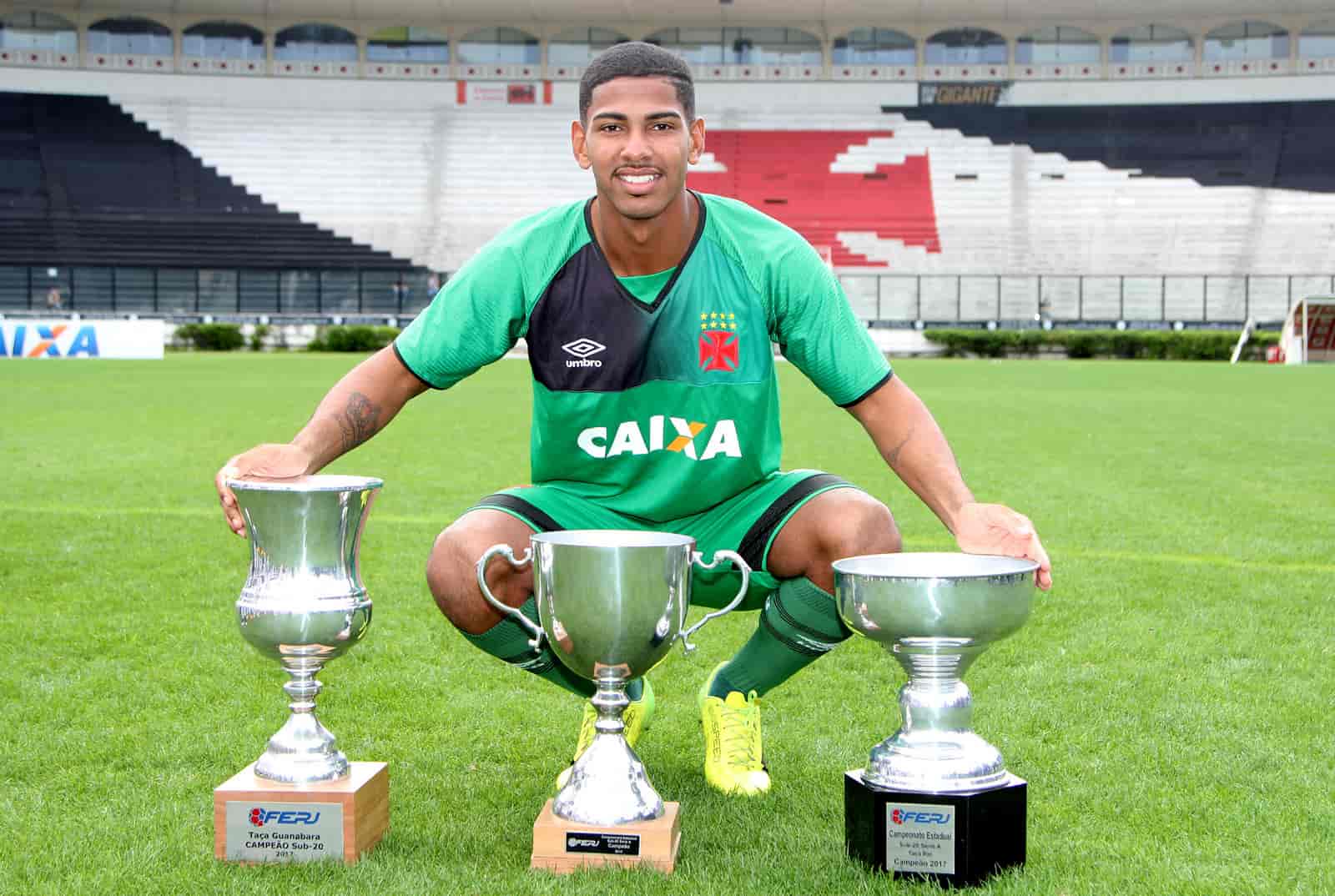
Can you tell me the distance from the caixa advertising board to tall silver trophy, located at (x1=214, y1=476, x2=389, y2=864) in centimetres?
2202

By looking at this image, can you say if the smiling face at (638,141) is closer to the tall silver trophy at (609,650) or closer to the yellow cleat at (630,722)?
the tall silver trophy at (609,650)

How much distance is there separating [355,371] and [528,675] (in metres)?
1.09

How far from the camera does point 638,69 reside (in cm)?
250

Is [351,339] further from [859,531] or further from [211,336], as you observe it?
[859,531]

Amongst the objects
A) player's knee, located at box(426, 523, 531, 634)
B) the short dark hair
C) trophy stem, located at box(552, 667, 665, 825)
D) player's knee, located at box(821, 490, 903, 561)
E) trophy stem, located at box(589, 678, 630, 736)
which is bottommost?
trophy stem, located at box(552, 667, 665, 825)

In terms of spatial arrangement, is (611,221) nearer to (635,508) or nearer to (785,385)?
(635,508)

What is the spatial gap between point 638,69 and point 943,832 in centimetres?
143

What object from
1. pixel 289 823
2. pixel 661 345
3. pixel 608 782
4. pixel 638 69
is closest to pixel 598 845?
pixel 608 782

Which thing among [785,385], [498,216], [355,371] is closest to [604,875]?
[355,371]

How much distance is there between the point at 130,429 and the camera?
10203 millimetres

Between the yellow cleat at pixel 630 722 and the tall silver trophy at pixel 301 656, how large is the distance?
44cm

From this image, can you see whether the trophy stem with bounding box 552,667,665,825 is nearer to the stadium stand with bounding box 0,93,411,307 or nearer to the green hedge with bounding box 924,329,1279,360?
the green hedge with bounding box 924,329,1279,360

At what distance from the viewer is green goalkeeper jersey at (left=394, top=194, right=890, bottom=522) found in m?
2.67

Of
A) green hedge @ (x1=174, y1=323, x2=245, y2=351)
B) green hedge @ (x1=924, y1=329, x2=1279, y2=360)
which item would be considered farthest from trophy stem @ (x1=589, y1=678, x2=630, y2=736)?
green hedge @ (x1=174, y1=323, x2=245, y2=351)
